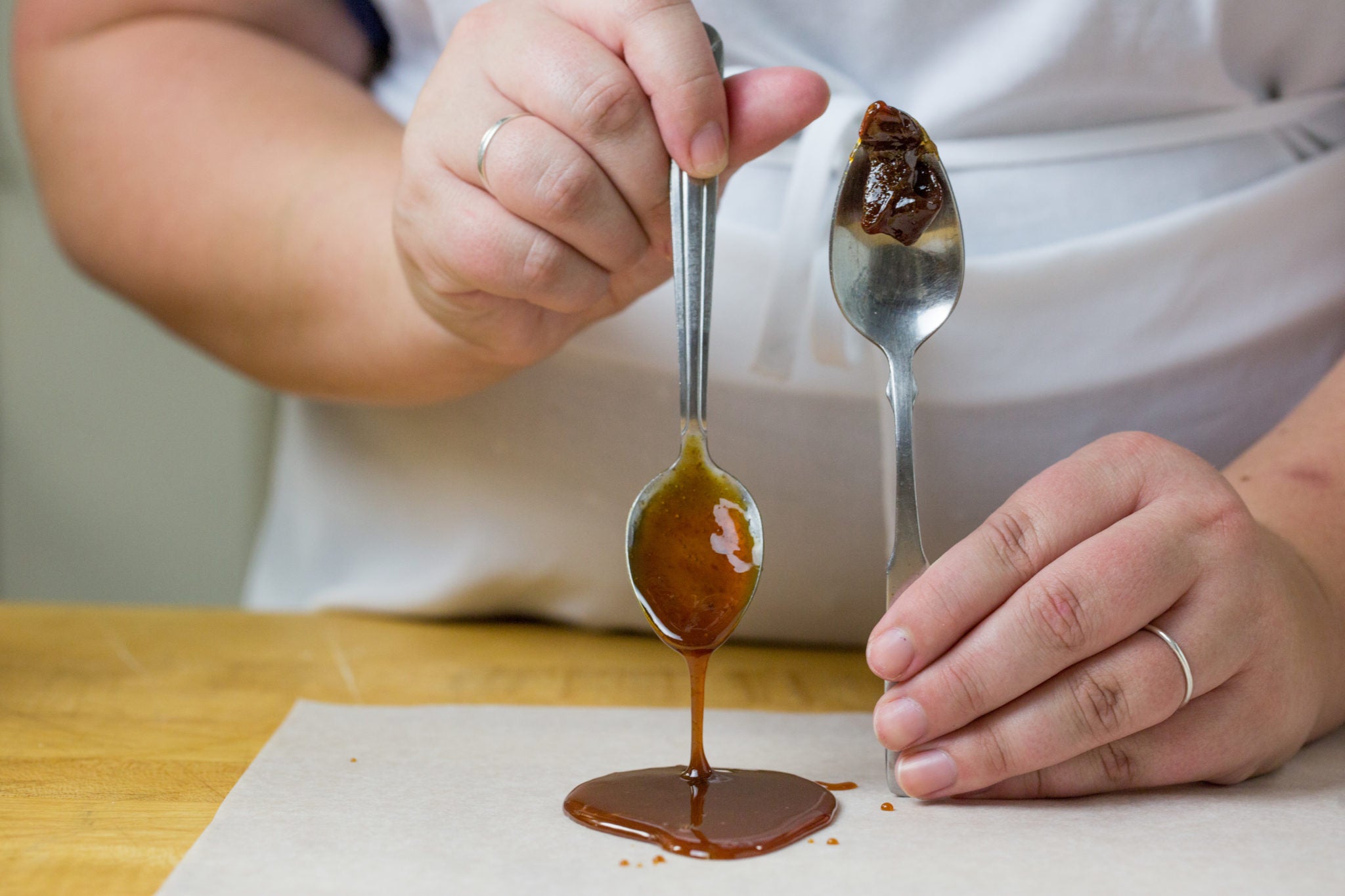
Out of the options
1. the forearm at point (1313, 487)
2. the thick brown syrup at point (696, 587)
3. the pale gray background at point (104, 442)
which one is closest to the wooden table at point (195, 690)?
the thick brown syrup at point (696, 587)

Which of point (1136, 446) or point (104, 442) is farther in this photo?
point (104, 442)

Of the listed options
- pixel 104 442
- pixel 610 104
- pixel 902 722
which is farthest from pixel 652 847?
pixel 104 442

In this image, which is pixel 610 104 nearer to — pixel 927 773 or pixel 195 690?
pixel 927 773

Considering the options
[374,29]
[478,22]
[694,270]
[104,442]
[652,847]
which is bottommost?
[652,847]

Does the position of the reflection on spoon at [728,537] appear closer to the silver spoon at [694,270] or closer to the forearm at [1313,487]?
the silver spoon at [694,270]

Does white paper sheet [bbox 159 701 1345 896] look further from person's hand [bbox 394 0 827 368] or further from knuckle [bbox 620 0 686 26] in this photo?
knuckle [bbox 620 0 686 26]

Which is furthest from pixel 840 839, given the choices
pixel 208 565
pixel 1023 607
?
pixel 208 565

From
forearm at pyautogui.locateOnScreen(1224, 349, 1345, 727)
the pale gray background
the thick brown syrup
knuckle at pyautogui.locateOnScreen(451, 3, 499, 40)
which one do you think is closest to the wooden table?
the thick brown syrup
